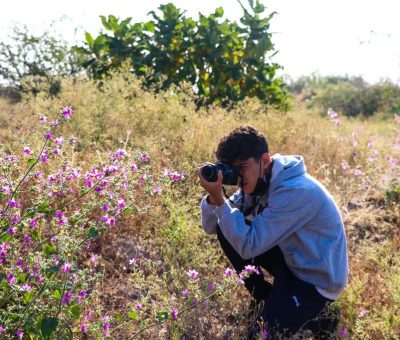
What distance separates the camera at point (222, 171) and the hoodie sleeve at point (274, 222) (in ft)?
0.55

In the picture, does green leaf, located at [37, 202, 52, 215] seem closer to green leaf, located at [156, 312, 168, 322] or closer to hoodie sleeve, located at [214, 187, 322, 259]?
green leaf, located at [156, 312, 168, 322]

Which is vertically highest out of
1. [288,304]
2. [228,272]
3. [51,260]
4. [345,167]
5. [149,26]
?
[51,260]

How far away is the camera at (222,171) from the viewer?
102 inches

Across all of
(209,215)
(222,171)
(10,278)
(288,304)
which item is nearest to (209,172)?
(222,171)

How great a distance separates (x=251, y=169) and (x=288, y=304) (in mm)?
634

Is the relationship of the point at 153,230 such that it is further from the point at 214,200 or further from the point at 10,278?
the point at 10,278

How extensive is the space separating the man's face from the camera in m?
0.05

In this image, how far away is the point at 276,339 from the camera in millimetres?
2635

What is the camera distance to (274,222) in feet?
8.54

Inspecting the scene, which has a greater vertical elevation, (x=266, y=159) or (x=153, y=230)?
(x=266, y=159)

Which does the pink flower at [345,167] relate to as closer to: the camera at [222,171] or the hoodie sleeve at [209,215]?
the hoodie sleeve at [209,215]

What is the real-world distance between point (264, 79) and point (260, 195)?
4.29 meters

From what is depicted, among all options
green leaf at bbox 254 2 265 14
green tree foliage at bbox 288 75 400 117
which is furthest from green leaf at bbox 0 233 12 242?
green tree foliage at bbox 288 75 400 117

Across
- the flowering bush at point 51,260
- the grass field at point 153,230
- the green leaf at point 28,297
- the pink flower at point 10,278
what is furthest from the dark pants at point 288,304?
the pink flower at point 10,278
